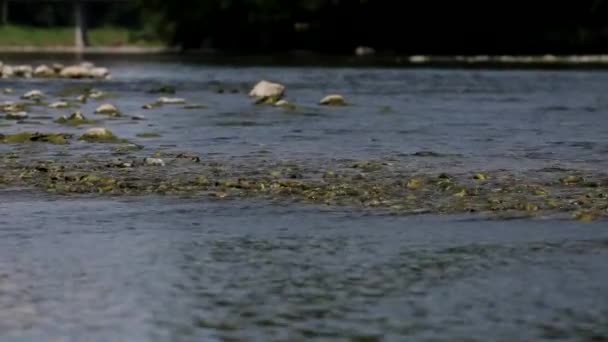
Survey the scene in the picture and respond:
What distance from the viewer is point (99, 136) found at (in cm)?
3550

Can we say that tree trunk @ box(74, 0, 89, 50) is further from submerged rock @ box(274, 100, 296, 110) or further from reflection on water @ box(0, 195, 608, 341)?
reflection on water @ box(0, 195, 608, 341)

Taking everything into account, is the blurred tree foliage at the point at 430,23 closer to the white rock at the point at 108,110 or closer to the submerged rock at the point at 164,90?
the submerged rock at the point at 164,90

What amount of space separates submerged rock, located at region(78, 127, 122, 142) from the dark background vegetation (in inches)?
3092

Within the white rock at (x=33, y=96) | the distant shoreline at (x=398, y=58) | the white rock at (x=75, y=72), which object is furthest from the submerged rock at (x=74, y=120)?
the distant shoreline at (x=398, y=58)

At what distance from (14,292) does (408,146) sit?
1762cm

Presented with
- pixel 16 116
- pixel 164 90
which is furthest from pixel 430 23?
pixel 16 116

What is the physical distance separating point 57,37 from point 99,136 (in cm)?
10581

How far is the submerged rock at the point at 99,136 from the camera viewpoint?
35344 millimetres

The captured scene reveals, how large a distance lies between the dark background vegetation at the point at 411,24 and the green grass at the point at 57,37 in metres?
14.2

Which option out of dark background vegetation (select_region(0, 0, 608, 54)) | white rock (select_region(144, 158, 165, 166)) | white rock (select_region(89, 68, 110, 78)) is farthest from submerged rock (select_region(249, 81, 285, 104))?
dark background vegetation (select_region(0, 0, 608, 54))

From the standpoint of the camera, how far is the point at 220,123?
42125 mm

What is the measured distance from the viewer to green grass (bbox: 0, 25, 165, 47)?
13388 cm

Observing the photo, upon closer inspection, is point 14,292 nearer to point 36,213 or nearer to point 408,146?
point 36,213

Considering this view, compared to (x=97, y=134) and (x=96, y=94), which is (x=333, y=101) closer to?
(x=96, y=94)
